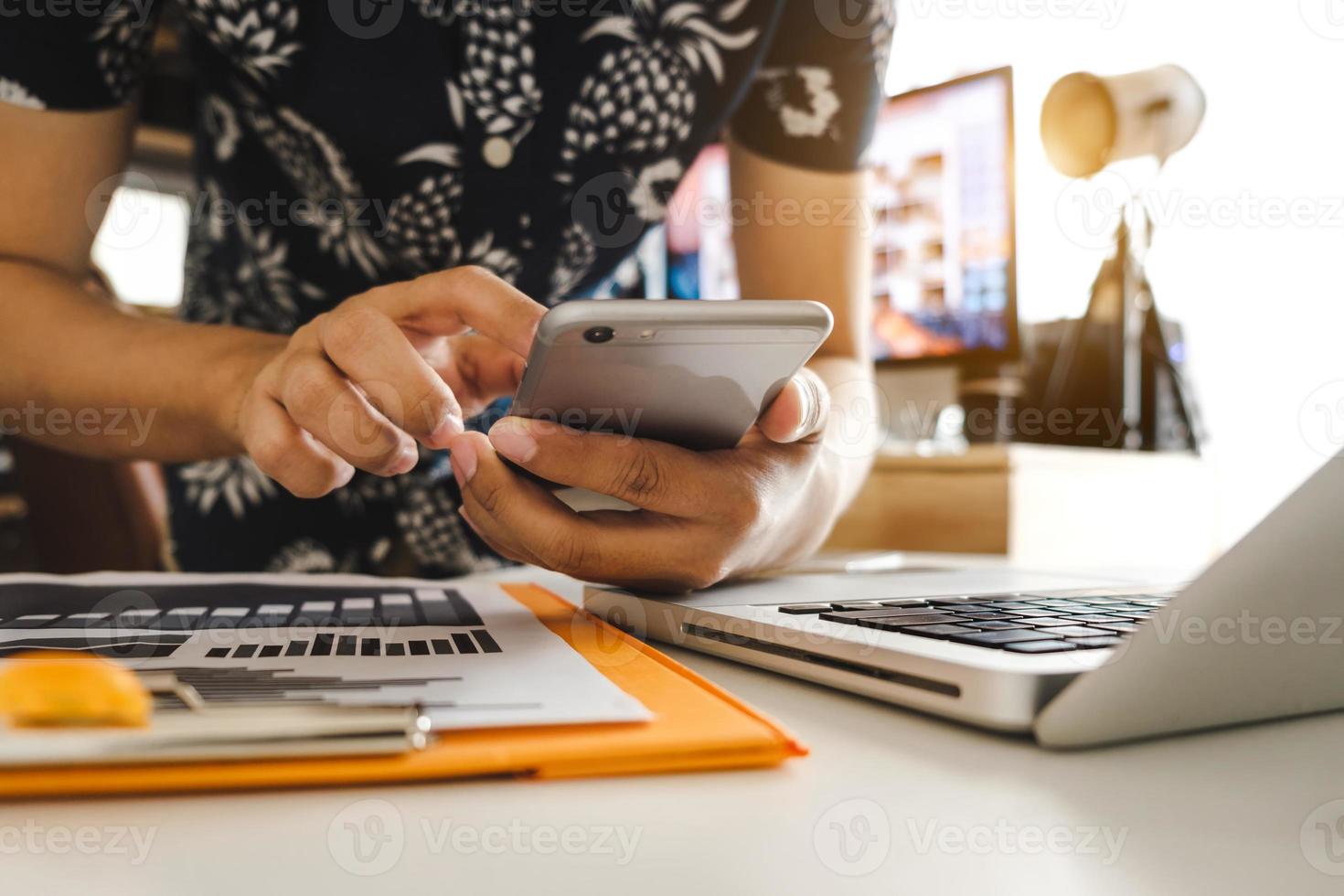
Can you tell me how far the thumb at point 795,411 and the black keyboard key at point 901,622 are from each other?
0.37 ft

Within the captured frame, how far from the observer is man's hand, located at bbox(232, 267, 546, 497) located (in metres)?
0.40

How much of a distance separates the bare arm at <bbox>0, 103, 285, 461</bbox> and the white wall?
4.09 ft

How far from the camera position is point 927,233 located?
154 cm

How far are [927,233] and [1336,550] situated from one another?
139cm

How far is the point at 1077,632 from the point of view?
0.98ft

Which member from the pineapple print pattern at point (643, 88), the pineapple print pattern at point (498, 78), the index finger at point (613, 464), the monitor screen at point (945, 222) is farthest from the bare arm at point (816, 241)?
the monitor screen at point (945, 222)

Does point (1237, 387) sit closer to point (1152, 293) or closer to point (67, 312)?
point (1152, 293)

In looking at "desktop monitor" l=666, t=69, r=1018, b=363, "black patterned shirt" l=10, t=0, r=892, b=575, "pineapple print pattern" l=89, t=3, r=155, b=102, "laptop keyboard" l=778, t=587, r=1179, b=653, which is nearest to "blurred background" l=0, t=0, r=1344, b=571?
"desktop monitor" l=666, t=69, r=1018, b=363

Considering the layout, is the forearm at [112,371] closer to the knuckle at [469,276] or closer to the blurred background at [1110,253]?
the knuckle at [469,276]

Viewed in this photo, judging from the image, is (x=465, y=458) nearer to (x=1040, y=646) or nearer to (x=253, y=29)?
(x=1040, y=646)

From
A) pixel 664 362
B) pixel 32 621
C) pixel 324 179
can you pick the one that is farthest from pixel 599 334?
pixel 324 179

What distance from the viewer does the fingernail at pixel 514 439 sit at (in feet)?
1.23

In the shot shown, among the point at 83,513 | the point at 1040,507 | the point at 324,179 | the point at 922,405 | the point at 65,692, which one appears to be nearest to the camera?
the point at 65,692

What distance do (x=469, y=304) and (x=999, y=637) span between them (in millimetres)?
269
